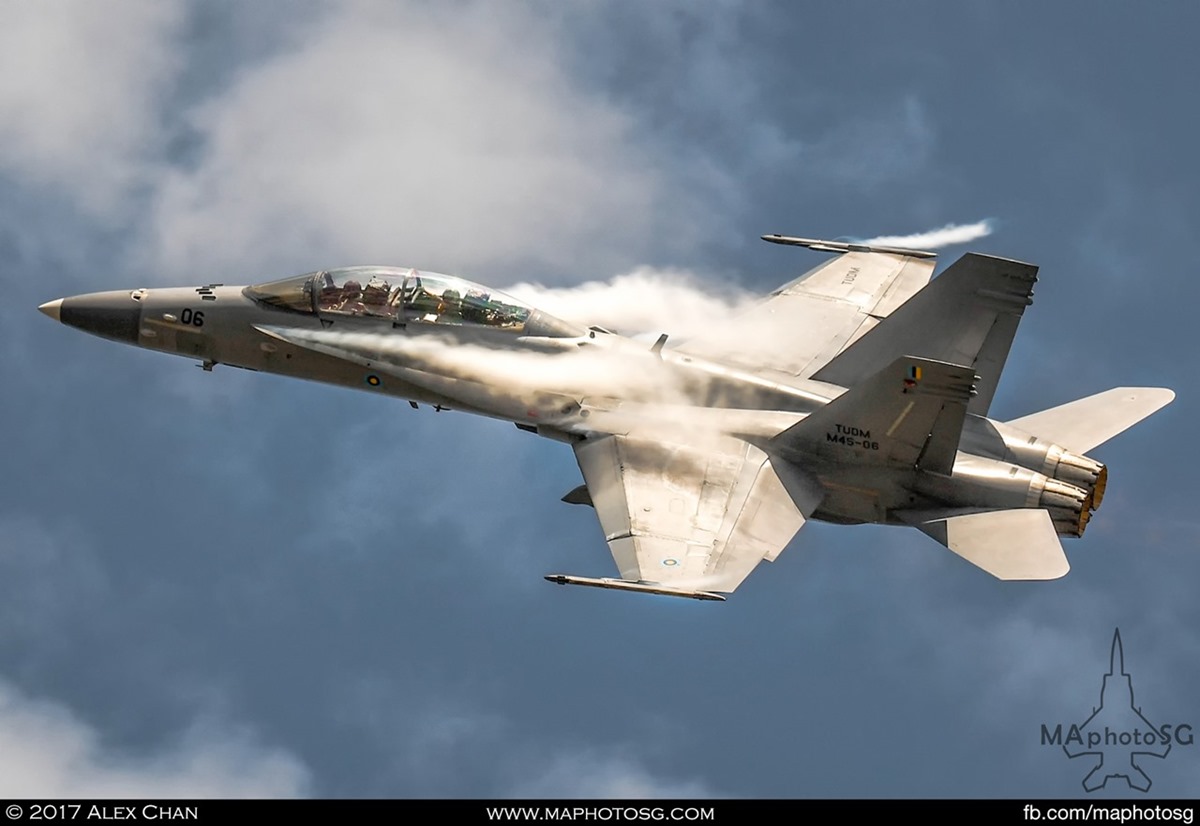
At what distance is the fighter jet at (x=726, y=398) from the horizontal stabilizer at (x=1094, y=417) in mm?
29

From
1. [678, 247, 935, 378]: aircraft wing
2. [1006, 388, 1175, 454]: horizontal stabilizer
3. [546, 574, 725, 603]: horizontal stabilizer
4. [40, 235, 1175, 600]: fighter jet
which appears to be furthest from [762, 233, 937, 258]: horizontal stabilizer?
[546, 574, 725, 603]: horizontal stabilizer

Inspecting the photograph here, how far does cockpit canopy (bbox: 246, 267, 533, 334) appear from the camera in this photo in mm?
28078

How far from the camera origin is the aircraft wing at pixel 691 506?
82.5 ft

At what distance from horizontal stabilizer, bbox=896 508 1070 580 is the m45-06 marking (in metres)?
0.98

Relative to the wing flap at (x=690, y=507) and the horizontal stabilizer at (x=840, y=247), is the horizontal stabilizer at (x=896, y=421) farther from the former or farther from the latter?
the horizontal stabilizer at (x=840, y=247)

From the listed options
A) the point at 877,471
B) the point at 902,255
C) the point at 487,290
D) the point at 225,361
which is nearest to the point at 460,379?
the point at 487,290

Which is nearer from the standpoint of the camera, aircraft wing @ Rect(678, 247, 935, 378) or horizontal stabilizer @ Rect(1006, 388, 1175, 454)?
horizontal stabilizer @ Rect(1006, 388, 1175, 454)

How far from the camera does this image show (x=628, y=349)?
2803cm

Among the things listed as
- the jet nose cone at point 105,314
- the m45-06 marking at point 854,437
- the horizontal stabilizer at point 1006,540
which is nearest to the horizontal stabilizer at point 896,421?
the m45-06 marking at point 854,437

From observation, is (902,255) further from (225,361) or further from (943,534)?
(225,361)

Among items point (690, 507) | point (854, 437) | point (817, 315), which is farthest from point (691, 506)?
point (817, 315)

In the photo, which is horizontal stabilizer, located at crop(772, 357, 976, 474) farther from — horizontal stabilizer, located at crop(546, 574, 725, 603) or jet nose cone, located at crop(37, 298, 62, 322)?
jet nose cone, located at crop(37, 298, 62, 322)
